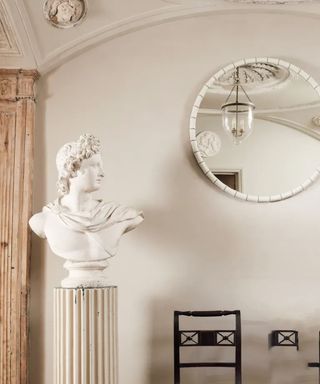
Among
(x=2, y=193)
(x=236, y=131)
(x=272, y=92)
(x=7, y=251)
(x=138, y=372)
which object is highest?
(x=272, y=92)

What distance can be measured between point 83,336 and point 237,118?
1855mm

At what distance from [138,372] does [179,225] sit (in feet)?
3.40

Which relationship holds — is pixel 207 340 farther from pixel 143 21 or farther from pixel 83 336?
pixel 143 21

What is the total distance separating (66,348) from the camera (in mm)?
3643

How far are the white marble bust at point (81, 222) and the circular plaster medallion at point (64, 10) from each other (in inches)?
38.3

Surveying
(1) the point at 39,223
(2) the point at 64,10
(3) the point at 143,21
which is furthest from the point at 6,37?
(1) the point at 39,223

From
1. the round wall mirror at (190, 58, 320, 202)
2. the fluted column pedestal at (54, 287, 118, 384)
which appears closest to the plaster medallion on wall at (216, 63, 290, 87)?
the round wall mirror at (190, 58, 320, 202)

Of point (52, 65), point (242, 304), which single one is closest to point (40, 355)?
point (242, 304)

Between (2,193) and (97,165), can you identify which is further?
(2,193)

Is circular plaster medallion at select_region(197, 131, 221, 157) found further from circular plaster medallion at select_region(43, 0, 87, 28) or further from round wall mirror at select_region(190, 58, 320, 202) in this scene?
circular plaster medallion at select_region(43, 0, 87, 28)

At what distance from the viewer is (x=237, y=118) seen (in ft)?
14.6

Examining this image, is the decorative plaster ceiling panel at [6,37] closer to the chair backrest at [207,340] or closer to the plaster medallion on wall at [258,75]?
the plaster medallion on wall at [258,75]

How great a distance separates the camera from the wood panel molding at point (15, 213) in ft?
13.8

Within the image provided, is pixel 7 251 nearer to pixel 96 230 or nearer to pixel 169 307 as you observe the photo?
pixel 96 230
